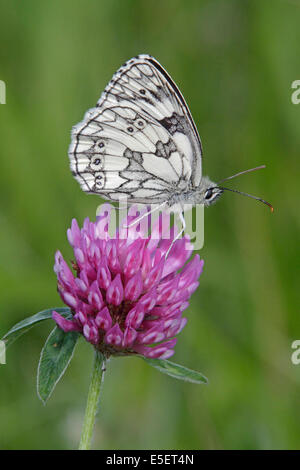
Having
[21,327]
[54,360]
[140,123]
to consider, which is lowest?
[54,360]

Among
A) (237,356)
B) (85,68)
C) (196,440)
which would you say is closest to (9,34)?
(85,68)

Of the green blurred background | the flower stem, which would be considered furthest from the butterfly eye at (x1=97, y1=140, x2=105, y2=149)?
the green blurred background

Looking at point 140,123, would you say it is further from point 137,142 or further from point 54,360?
point 54,360

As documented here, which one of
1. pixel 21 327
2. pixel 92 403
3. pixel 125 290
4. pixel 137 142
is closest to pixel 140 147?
pixel 137 142

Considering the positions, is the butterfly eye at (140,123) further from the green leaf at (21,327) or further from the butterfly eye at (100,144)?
the green leaf at (21,327)

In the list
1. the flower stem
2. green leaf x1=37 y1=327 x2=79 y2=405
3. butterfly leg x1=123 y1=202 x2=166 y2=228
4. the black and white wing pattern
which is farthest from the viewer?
the black and white wing pattern

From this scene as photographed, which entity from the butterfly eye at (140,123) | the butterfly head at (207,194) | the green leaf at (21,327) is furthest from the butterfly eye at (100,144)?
the green leaf at (21,327)

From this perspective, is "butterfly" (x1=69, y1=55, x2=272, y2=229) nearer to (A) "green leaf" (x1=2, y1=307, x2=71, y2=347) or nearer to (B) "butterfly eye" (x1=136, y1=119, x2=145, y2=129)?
(B) "butterfly eye" (x1=136, y1=119, x2=145, y2=129)
